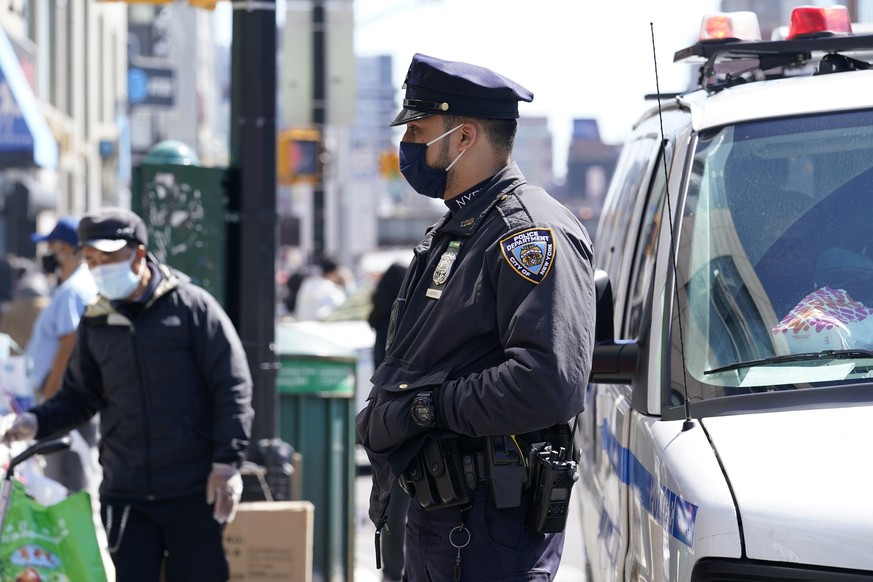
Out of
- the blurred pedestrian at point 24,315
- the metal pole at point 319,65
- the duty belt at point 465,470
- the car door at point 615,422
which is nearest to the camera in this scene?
the duty belt at point 465,470

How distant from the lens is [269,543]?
6.08 meters

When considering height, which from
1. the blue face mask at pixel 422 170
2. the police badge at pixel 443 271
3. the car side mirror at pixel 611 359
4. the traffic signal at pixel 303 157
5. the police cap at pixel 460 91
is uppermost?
the traffic signal at pixel 303 157

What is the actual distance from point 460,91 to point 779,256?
0.97 m

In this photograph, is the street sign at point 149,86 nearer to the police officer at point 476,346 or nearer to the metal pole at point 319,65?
the metal pole at point 319,65

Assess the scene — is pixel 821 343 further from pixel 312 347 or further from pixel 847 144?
pixel 312 347

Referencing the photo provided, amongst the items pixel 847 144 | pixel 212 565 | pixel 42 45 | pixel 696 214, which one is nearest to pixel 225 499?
pixel 212 565

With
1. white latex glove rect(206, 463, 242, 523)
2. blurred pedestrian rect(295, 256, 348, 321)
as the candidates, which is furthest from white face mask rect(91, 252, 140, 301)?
blurred pedestrian rect(295, 256, 348, 321)

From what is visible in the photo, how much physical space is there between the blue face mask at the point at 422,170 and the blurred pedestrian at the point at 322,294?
11.7 metres

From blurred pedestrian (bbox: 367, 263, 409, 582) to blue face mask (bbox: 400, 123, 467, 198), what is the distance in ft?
11.2

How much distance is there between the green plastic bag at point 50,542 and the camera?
4680mm

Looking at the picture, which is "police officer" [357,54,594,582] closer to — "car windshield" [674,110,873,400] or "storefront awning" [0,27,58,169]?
"car windshield" [674,110,873,400]

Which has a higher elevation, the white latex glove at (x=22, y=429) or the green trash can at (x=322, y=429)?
the white latex glove at (x=22, y=429)

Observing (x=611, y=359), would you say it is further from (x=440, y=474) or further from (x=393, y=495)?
(x=393, y=495)

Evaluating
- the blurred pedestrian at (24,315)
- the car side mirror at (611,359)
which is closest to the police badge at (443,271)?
the car side mirror at (611,359)
